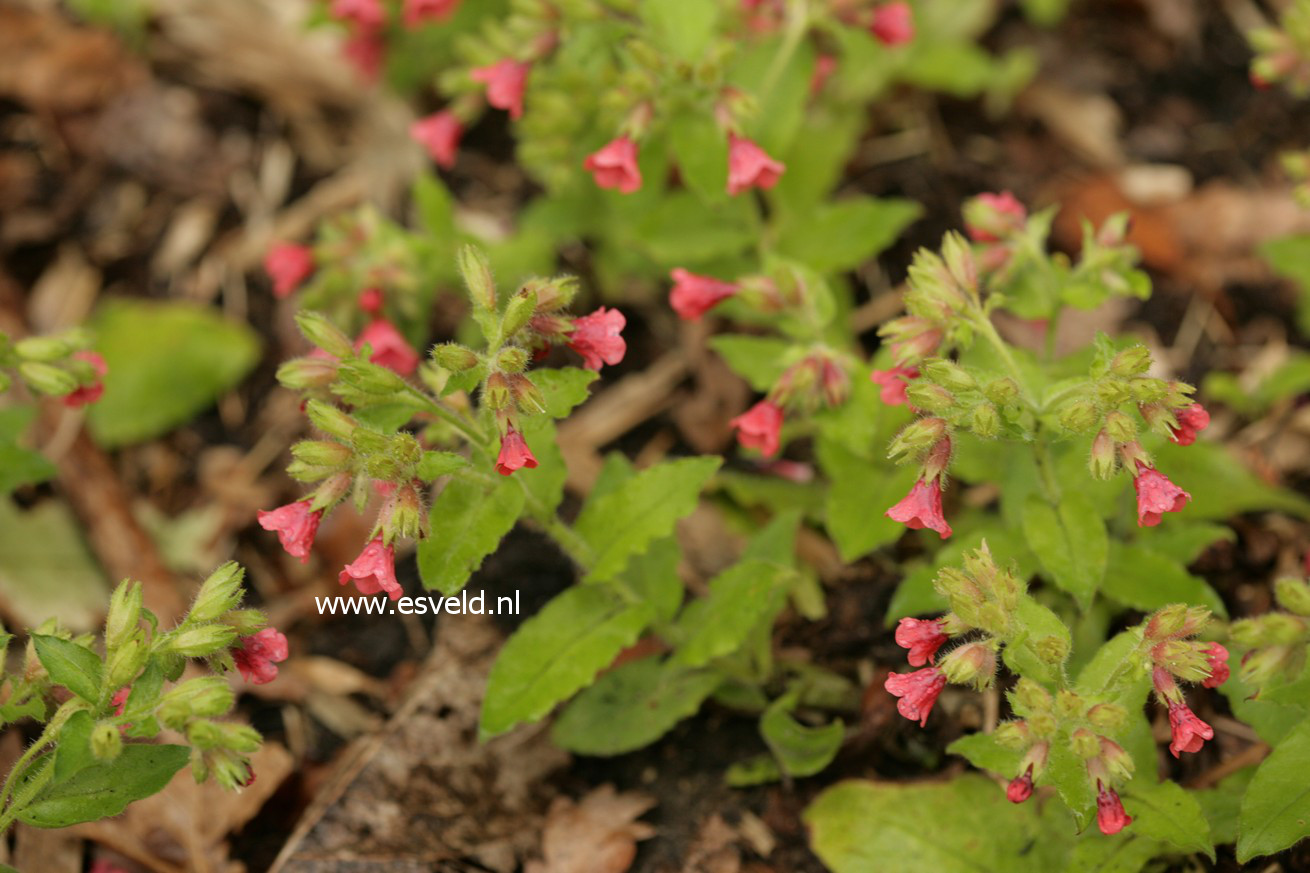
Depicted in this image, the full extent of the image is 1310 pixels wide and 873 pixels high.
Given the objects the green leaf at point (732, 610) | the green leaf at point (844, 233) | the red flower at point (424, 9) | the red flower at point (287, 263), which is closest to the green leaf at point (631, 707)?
the green leaf at point (732, 610)

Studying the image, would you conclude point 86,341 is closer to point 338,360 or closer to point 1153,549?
point 338,360

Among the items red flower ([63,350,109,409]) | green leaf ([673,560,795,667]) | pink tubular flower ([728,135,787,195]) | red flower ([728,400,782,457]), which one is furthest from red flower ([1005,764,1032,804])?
red flower ([63,350,109,409])

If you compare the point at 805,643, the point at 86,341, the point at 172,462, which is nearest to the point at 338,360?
the point at 86,341

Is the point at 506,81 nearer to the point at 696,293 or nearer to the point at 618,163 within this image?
the point at 618,163

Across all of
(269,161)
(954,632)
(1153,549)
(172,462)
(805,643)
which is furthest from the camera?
(269,161)

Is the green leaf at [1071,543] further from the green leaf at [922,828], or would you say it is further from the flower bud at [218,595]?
the flower bud at [218,595]
